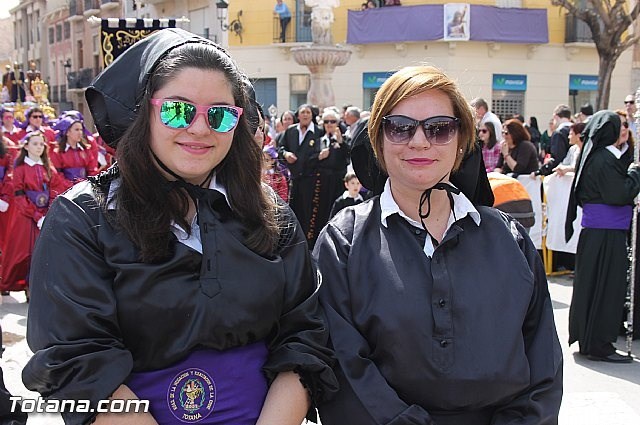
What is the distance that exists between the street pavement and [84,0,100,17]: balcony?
42.8 m

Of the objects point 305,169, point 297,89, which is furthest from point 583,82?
point 305,169

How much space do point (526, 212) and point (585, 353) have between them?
4.40 ft

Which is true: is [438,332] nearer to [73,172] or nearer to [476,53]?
[73,172]

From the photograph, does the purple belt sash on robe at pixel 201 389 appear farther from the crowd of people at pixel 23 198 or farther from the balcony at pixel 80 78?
the balcony at pixel 80 78

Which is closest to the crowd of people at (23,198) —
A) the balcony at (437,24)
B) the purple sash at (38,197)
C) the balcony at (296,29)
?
the purple sash at (38,197)

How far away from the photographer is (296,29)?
3030 centimetres

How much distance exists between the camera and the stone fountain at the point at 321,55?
19156 mm

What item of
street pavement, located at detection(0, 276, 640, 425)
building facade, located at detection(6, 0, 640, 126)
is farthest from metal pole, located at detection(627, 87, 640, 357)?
building facade, located at detection(6, 0, 640, 126)

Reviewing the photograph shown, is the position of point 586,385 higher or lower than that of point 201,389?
lower

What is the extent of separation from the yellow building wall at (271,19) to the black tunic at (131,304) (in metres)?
26.6

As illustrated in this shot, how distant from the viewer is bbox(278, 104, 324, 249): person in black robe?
11375 millimetres

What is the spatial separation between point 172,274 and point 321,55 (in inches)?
687

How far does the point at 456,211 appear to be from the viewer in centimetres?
270

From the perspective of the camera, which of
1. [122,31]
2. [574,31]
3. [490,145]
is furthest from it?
[574,31]
